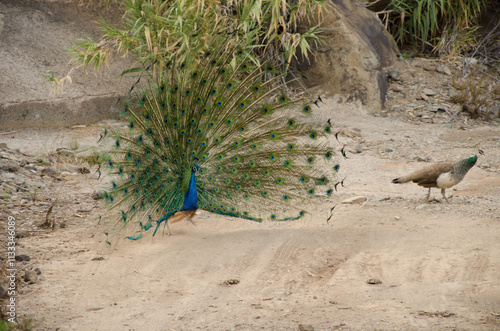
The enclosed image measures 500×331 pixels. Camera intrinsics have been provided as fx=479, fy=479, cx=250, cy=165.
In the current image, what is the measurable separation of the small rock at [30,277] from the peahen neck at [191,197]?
4.14ft

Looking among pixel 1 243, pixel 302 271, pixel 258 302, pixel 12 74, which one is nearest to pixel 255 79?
pixel 302 271

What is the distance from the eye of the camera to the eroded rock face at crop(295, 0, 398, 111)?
375 inches

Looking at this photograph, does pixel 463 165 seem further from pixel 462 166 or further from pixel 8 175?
pixel 8 175

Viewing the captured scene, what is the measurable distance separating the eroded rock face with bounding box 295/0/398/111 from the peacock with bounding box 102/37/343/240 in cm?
535

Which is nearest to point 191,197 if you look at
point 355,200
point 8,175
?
point 355,200

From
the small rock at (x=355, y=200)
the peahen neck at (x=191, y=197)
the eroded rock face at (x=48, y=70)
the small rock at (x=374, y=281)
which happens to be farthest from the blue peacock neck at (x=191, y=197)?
the eroded rock face at (x=48, y=70)

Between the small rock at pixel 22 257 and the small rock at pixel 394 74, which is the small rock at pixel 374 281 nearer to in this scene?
the small rock at pixel 22 257

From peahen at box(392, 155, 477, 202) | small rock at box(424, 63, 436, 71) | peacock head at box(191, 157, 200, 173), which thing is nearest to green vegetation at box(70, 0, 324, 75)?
small rock at box(424, 63, 436, 71)

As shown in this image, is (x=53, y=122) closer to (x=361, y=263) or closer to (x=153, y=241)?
(x=153, y=241)

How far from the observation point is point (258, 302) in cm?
330

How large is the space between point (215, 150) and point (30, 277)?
180 cm

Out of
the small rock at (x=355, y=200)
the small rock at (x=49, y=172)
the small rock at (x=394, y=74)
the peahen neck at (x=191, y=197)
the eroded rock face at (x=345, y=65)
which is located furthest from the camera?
the small rock at (x=394, y=74)

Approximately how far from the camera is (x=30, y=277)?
11.9 feet

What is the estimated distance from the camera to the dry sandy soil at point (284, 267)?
305cm
